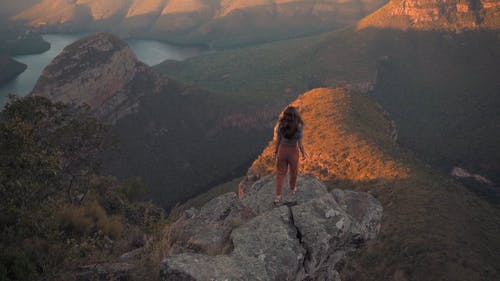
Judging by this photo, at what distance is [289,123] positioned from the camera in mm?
14312

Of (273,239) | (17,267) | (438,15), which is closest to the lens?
(17,267)

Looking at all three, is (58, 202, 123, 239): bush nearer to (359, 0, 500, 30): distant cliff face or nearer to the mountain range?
the mountain range

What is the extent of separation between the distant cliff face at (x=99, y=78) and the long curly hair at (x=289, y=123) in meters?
82.5

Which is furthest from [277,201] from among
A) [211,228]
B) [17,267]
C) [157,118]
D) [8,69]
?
[8,69]

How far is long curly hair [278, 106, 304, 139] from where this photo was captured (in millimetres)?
14266

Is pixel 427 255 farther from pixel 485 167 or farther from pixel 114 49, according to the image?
pixel 114 49

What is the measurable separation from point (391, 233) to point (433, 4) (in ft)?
480

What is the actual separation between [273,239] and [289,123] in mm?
4600

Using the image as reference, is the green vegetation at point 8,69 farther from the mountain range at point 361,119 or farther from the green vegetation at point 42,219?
the green vegetation at point 42,219

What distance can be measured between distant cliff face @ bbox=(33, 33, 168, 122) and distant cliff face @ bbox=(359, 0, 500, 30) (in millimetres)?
105646

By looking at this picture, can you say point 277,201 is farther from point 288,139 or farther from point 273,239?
point 273,239

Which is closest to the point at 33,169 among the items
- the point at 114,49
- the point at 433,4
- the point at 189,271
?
the point at 189,271

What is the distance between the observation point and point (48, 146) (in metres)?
21.6

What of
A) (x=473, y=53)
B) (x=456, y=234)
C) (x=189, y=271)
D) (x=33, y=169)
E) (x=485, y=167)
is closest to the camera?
(x=189, y=271)
